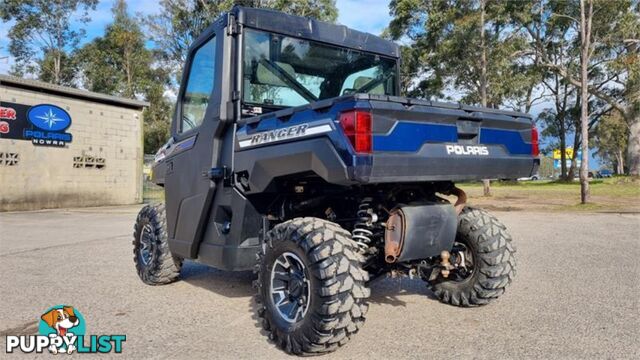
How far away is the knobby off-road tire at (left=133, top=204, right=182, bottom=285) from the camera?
5.68m

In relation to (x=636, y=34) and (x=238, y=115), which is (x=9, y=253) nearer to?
(x=238, y=115)

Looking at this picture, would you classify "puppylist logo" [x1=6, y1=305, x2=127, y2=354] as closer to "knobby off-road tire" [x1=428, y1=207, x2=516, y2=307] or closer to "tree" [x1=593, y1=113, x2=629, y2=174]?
"knobby off-road tire" [x1=428, y1=207, x2=516, y2=307]

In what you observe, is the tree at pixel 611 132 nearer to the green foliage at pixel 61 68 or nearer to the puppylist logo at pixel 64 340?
the green foliage at pixel 61 68

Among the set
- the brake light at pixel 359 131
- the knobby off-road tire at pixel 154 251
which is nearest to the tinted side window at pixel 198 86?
the knobby off-road tire at pixel 154 251

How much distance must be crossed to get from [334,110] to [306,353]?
1684 millimetres

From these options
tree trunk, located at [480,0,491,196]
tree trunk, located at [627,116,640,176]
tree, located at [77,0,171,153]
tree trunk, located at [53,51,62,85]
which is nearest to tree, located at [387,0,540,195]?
tree trunk, located at [480,0,491,196]

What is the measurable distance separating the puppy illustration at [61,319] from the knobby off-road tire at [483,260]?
11.4ft

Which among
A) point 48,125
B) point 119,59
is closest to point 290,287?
point 48,125

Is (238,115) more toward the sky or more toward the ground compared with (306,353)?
more toward the sky

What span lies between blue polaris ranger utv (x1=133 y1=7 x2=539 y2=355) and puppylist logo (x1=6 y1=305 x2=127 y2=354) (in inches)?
42.0

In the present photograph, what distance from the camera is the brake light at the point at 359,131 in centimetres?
319

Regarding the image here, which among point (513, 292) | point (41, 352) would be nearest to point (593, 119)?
point (513, 292)

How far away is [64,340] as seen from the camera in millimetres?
4023

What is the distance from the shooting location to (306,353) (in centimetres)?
350
